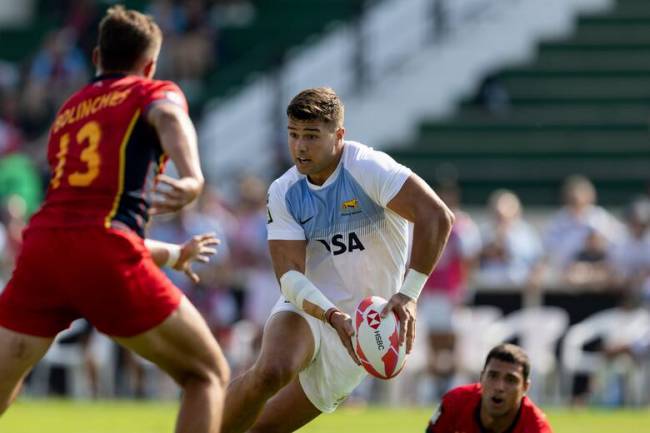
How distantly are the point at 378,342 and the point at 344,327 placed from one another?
18cm

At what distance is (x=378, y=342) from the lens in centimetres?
718

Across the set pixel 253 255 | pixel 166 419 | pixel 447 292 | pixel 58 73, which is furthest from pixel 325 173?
pixel 58 73

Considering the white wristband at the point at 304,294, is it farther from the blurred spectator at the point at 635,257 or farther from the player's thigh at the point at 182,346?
the blurred spectator at the point at 635,257

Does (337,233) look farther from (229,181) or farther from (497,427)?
(229,181)

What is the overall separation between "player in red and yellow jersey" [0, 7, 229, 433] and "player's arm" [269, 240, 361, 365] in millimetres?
969

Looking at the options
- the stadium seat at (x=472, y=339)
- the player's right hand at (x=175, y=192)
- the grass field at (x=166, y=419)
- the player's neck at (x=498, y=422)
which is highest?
the player's right hand at (x=175, y=192)

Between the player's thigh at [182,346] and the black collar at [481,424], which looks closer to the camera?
the player's thigh at [182,346]

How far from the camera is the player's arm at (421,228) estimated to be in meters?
7.28

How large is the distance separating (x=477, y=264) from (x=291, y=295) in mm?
9113

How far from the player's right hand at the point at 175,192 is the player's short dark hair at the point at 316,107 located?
131 centimetres

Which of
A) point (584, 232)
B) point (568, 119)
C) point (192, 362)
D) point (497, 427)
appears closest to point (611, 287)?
point (584, 232)

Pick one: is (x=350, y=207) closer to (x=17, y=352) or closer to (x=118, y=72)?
(x=118, y=72)

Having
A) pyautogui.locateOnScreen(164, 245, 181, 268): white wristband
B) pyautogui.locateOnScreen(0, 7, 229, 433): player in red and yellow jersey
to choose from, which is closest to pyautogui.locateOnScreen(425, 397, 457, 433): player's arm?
pyautogui.locateOnScreen(164, 245, 181, 268): white wristband

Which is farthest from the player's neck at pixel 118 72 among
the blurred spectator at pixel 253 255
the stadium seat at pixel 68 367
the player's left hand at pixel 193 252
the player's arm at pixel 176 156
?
the stadium seat at pixel 68 367
